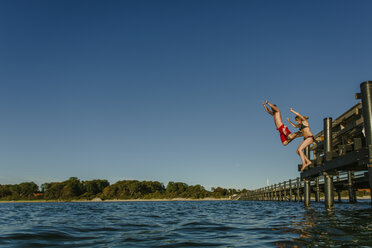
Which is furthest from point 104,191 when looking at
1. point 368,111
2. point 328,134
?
point 368,111

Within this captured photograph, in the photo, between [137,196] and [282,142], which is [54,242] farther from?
[137,196]

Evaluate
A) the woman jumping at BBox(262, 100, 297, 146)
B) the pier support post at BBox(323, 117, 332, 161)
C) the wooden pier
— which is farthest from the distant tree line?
the woman jumping at BBox(262, 100, 297, 146)

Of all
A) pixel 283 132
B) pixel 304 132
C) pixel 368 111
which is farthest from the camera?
pixel 304 132

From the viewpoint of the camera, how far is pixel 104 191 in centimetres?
12394

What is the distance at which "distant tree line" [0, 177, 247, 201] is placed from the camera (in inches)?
4569

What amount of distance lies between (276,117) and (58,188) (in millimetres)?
126117

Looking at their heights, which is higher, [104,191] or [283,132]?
[283,132]

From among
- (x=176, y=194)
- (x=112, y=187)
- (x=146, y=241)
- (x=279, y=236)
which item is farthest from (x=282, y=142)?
(x=112, y=187)

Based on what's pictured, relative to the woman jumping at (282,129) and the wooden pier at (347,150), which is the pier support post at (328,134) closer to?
the wooden pier at (347,150)

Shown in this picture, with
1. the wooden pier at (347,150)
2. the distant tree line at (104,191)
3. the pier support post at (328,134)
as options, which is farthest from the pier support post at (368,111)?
the distant tree line at (104,191)

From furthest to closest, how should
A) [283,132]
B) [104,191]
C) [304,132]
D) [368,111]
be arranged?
[104,191], [304,132], [283,132], [368,111]

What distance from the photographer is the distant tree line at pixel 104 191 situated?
11606cm

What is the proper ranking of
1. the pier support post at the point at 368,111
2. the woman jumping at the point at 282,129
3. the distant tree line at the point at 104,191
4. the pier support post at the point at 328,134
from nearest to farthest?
the pier support post at the point at 368,111 < the woman jumping at the point at 282,129 < the pier support post at the point at 328,134 < the distant tree line at the point at 104,191

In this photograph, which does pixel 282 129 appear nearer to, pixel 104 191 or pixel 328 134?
pixel 328 134
